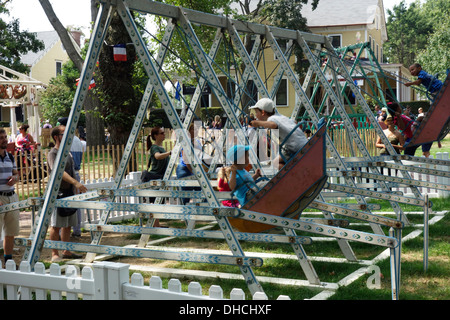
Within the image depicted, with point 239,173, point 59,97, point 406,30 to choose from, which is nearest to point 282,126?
point 239,173

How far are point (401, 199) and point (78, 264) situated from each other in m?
4.21

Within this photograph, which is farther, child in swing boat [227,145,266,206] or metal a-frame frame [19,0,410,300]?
child in swing boat [227,145,266,206]

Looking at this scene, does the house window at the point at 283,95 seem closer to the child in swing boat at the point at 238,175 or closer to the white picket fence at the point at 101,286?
the child in swing boat at the point at 238,175

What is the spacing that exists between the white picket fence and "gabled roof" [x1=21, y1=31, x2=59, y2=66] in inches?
2075

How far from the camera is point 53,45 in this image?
182 ft

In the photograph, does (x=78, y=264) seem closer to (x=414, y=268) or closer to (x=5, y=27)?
(x=414, y=268)

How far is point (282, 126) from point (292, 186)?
3.54 ft

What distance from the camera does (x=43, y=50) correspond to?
2172 inches

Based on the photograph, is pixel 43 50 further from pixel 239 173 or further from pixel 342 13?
pixel 239 173

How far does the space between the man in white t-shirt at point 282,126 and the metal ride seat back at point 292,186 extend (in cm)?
51

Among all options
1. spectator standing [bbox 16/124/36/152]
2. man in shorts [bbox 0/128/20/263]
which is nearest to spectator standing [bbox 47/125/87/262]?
man in shorts [bbox 0/128/20/263]

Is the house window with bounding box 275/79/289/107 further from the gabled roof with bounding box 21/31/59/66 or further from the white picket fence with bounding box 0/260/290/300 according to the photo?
the white picket fence with bounding box 0/260/290/300

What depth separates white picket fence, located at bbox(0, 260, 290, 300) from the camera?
353 centimetres
